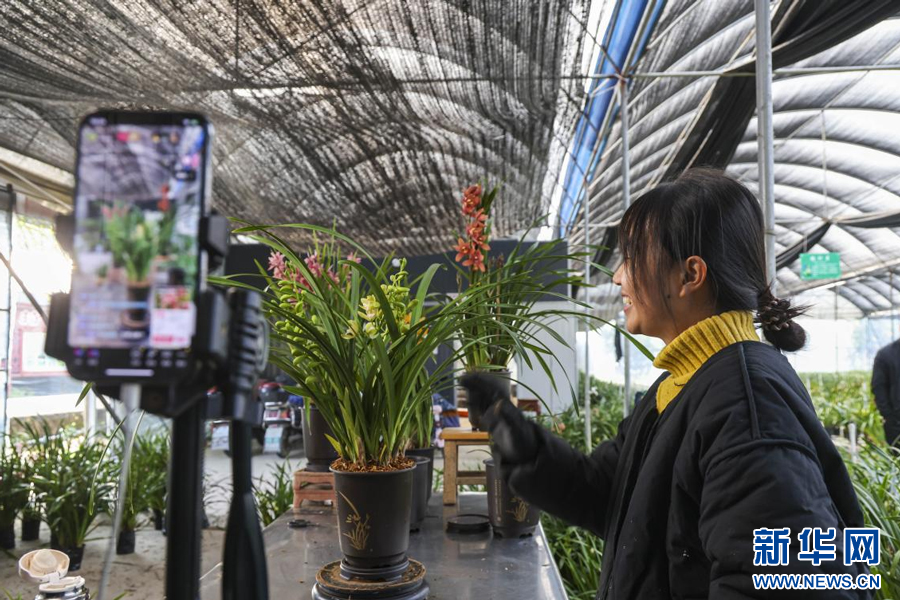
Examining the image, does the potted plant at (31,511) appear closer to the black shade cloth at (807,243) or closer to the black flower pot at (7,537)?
the black flower pot at (7,537)

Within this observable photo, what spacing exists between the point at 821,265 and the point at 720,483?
30.1ft

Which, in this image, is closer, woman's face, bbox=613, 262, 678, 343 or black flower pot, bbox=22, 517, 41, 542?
woman's face, bbox=613, 262, 678, 343

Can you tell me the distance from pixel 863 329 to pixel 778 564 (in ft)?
79.8

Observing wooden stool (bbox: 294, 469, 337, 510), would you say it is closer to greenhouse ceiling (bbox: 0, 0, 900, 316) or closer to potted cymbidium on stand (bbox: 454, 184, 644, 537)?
potted cymbidium on stand (bbox: 454, 184, 644, 537)

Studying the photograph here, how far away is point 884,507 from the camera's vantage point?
2076 millimetres

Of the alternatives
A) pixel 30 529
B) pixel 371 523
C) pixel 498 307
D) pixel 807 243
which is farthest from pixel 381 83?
pixel 807 243

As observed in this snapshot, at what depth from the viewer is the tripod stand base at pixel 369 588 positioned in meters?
1.08

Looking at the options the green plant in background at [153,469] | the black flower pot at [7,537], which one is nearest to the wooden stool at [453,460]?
the green plant in background at [153,469]

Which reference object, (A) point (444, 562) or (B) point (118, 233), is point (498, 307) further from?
(B) point (118, 233)

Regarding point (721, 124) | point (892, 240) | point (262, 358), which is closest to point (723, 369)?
point (262, 358)

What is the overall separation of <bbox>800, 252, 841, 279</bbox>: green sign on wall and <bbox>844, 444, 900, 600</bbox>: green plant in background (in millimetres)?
6651

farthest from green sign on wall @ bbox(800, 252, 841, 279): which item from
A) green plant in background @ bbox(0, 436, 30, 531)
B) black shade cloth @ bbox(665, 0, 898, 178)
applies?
green plant in background @ bbox(0, 436, 30, 531)

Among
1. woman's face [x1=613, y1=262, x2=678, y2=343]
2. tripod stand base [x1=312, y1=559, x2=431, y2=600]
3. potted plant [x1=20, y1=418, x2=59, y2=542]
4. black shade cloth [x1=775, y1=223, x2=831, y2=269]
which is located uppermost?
black shade cloth [x1=775, y1=223, x2=831, y2=269]

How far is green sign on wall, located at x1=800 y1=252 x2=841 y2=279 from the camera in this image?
862cm
